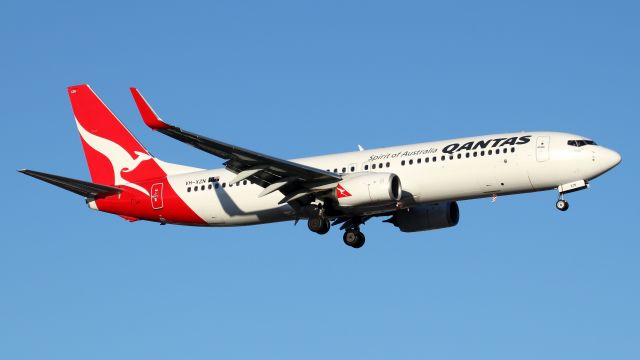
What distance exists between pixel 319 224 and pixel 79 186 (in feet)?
38.5

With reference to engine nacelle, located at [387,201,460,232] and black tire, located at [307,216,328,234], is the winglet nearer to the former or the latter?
black tire, located at [307,216,328,234]

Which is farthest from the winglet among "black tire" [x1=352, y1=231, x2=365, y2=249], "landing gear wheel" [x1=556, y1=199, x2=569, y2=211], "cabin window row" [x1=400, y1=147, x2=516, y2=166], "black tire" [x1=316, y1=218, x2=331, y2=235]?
"landing gear wheel" [x1=556, y1=199, x2=569, y2=211]

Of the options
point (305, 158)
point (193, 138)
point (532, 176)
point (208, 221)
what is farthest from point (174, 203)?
point (532, 176)

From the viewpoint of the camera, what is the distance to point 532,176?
5097 centimetres

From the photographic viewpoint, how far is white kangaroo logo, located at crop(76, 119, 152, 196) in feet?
197

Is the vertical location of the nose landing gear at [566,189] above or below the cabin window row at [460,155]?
below

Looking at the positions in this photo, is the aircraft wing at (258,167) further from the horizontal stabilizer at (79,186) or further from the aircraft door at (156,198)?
the horizontal stabilizer at (79,186)

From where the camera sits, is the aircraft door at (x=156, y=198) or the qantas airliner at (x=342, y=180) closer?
the qantas airliner at (x=342, y=180)

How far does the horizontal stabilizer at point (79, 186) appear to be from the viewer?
53.7m

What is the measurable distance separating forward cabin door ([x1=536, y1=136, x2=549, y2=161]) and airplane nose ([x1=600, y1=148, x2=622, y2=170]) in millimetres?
2268

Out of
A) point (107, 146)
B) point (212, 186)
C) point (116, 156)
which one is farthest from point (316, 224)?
point (107, 146)

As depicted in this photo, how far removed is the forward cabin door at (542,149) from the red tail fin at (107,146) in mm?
18695

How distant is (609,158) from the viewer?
50625 millimetres

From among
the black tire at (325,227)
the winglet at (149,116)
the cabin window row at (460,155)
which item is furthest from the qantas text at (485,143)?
the winglet at (149,116)
